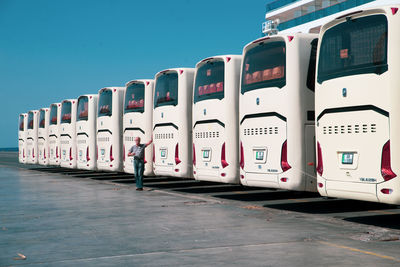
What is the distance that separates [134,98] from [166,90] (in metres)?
2.79

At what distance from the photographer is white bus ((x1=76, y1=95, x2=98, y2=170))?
23828 millimetres

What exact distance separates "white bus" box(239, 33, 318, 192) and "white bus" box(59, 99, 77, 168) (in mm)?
14624

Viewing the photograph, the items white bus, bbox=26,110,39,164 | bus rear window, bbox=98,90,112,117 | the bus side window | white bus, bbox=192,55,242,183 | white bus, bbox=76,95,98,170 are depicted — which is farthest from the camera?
white bus, bbox=26,110,39,164

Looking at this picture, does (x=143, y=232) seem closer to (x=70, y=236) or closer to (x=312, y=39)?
(x=70, y=236)

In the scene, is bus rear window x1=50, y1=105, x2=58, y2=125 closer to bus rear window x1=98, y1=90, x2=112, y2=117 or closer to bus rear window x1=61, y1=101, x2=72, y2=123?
bus rear window x1=61, y1=101, x2=72, y2=123

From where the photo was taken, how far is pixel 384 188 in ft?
29.0

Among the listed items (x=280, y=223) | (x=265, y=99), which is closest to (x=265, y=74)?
(x=265, y=99)

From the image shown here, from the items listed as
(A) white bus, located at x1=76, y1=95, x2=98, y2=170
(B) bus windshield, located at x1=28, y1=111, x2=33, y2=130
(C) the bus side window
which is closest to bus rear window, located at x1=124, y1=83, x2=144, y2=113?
(A) white bus, located at x1=76, y1=95, x2=98, y2=170

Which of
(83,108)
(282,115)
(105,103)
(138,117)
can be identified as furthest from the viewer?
(83,108)

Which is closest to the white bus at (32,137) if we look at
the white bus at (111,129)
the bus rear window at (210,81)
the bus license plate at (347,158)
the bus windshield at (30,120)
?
the bus windshield at (30,120)

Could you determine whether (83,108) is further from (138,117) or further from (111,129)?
(138,117)

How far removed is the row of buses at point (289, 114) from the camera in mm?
9031

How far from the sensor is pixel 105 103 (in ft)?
73.0

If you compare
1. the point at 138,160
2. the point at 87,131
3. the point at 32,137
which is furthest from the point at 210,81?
the point at 32,137
